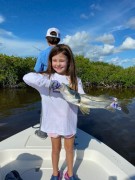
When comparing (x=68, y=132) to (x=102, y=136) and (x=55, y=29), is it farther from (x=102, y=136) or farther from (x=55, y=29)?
(x=102, y=136)

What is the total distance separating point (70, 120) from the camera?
12.3 feet

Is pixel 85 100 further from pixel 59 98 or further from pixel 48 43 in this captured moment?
pixel 48 43

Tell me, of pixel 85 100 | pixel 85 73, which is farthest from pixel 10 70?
pixel 85 100

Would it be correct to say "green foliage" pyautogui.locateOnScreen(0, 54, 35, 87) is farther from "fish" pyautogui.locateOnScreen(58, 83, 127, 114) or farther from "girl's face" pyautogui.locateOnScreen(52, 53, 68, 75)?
"fish" pyautogui.locateOnScreen(58, 83, 127, 114)

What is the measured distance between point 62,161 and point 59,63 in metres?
2.08

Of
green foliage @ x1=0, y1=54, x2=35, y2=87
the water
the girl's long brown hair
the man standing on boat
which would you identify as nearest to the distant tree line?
green foliage @ x1=0, y1=54, x2=35, y2=87

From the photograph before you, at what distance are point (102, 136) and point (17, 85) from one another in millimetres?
40640

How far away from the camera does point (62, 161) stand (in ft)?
16.2

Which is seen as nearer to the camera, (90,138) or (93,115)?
(90,138)

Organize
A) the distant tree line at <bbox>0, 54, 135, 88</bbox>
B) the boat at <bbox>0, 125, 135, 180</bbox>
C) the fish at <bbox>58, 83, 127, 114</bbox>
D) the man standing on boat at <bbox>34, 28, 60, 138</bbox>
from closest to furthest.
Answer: the fish at <bbox>58, 83, 127, 114</bbox> → the boat at <bbox>0, 125, 135, 180</bbox> → the man standing on boat at <bbox>34, 28, 60, 138</bbox> → the distant tree line at <bbox>0, 54, 135, 88</bbox>

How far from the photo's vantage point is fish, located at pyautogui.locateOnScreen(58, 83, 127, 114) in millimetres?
3348

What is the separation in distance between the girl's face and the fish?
0.41 meters

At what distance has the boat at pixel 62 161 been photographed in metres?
4.35

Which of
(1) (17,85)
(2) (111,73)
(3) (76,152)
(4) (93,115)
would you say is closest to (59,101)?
(3) (76,152)
